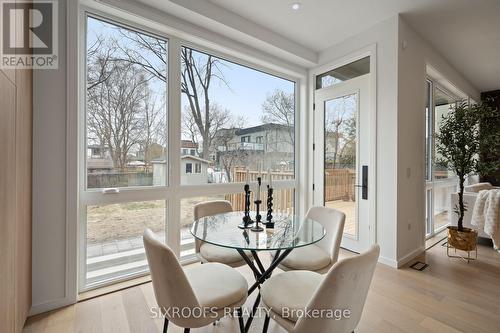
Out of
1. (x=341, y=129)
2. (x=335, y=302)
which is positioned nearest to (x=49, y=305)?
(x=335, y=302)

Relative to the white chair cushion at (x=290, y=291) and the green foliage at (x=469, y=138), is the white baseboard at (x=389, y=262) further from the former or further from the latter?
the white chair cushion at (x=290, y=291)

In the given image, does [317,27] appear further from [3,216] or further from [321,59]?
[3,216]

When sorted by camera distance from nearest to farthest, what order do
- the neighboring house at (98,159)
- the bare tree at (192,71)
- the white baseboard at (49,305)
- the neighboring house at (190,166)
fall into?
1. the white baseboard at (49,305)
2. the neighboring house at (98,159)
3. the bare tree at (192,71)
4. the neighboring house at (190,166)

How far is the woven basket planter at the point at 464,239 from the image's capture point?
3021 millimetres

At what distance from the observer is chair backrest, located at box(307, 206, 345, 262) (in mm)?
1991

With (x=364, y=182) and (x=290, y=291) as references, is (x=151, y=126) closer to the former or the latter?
(x=290, y=291)

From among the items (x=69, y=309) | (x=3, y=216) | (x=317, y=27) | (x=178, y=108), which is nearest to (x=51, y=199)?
(x=3, y=216)

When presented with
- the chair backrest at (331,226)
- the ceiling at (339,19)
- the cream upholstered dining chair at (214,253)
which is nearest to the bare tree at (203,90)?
the ceiling at (339,19)

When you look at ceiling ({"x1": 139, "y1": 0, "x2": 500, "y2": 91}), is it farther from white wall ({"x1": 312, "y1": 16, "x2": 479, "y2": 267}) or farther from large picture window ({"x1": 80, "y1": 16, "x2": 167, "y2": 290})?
large picture window ({"x1": 80, "y1": 16, "x2": 167, "y2": 290})

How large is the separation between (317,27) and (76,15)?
2610 mm

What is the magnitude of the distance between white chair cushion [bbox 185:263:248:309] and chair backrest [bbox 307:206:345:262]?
87 cm

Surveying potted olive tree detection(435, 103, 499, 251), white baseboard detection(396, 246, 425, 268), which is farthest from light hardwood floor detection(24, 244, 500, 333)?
potted olive tree detection(435, 103, 499, 251)

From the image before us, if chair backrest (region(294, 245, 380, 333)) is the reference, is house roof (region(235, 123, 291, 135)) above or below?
above

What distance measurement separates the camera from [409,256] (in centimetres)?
304
